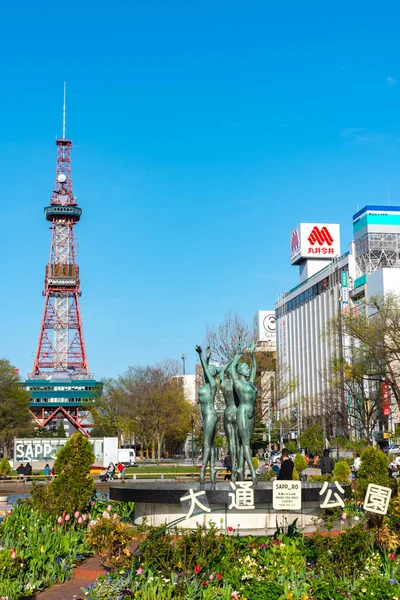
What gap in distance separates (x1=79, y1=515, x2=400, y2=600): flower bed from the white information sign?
0.78 m

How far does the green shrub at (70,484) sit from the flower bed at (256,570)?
505cm

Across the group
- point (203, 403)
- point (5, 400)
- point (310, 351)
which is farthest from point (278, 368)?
point (310, 351)

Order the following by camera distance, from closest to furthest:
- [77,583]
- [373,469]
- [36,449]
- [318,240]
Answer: [77,583] → [373,469] → [36,449] → [318,240]

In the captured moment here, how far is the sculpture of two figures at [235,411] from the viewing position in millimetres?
16719

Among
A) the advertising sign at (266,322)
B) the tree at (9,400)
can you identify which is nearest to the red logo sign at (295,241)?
the advertising sign at (266,322)

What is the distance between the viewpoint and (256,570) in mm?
9945

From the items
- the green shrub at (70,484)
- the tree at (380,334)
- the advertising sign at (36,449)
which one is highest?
the tree at (380,334)

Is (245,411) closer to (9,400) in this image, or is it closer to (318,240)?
(9,400)

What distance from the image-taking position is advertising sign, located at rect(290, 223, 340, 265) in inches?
4754

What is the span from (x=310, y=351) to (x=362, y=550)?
10830cm

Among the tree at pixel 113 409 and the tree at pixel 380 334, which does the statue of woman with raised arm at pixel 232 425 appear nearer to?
the tree at pixel 380 334

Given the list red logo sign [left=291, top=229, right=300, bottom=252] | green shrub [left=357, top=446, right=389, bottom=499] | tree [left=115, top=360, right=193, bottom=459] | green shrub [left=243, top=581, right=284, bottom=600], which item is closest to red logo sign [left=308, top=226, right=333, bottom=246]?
red logo sign [left=291, top=229, right=300, bottom=252]

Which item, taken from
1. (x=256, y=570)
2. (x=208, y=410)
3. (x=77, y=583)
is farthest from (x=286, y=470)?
(x=256, y=570)

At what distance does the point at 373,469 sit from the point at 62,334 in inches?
4287
